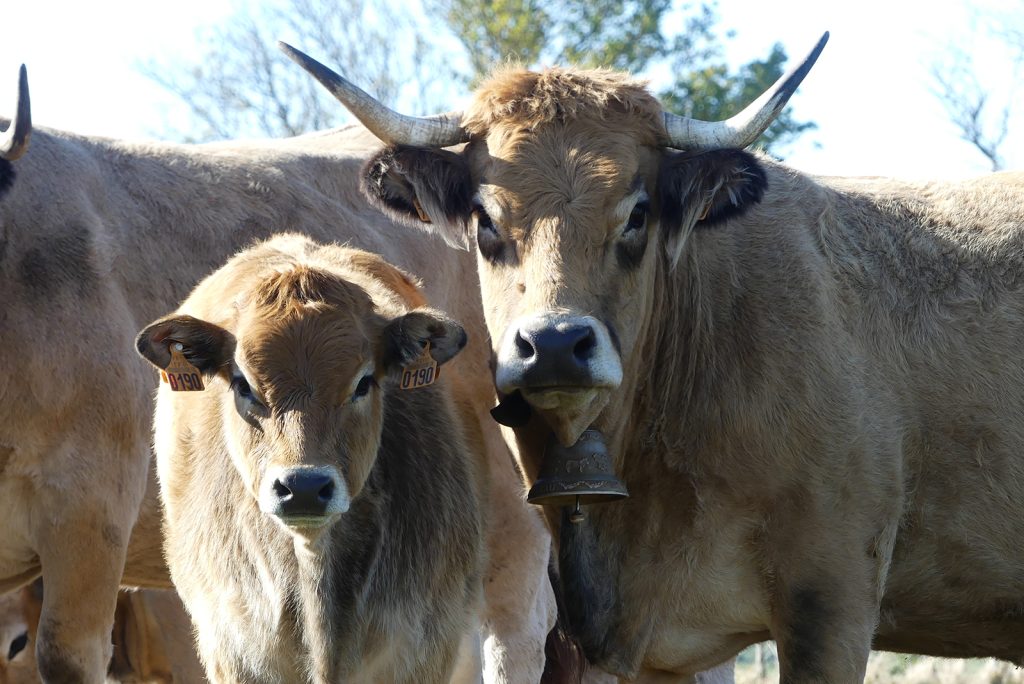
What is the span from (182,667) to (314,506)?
581 centimetres

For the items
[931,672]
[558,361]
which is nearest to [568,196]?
[558,361]

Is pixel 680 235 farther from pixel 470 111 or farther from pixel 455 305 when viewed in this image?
pixel 455 305

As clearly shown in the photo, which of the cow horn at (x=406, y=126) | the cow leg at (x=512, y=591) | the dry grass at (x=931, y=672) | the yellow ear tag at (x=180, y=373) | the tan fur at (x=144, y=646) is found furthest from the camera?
the dry grass at (x=931, y=672)

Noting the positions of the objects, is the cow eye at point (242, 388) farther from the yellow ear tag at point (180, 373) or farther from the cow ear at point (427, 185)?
the cow ear at point (427, 185)

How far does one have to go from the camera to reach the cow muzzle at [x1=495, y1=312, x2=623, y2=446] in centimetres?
533

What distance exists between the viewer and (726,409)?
6012mm

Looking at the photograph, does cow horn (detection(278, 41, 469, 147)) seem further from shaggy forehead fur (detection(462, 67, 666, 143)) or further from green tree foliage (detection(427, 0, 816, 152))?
green tree foliage (detection(427, 0, 816, 152))

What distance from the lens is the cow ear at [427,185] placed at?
6141mm

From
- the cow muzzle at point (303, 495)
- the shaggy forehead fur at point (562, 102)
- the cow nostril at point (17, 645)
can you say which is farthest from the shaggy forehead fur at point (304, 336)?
the cow nostril at point (17, 645)

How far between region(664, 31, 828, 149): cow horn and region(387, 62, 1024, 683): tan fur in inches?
5.2

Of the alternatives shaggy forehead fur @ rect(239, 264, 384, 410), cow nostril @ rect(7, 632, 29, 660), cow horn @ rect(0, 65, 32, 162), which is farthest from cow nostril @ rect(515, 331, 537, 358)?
cow nostril @ rect(7, 632, 29, 660)

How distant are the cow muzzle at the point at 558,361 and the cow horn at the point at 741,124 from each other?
3.19 feet

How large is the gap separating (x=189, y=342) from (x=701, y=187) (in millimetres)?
2152

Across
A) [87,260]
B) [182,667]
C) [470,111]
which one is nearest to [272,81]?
[182,667]
